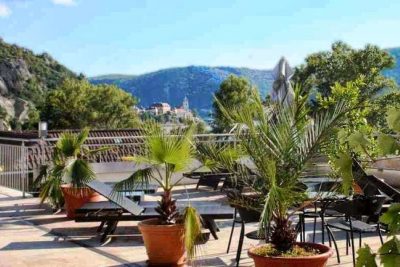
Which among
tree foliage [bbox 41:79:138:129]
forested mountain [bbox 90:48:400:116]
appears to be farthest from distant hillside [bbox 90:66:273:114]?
tree foliage [bbox 41:79:138:129]

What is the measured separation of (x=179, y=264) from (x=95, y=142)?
34.3ft

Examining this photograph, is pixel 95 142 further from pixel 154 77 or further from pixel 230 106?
pixel 154 77

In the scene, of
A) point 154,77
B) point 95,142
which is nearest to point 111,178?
point 95,142

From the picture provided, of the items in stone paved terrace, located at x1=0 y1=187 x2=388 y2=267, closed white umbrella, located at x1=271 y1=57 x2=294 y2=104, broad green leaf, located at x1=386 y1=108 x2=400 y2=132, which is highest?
closed white umbrella, located at x1=271 y1=57 x2=294 y2=104

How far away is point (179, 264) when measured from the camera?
5773mm

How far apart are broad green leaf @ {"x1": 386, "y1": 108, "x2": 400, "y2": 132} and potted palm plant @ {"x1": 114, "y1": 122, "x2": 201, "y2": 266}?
381 centimetres

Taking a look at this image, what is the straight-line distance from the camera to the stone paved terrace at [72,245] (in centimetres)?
606

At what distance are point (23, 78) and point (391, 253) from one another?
77.9m

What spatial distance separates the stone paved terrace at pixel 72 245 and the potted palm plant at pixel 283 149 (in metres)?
1.60

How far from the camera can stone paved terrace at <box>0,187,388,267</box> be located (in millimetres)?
6059

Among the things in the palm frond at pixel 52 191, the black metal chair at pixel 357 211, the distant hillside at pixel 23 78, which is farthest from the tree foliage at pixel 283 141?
Answer: the distant hillside at pixel 23 78

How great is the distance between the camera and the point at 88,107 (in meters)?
50.6

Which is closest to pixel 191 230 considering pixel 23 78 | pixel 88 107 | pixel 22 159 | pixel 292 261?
pixel 292 261

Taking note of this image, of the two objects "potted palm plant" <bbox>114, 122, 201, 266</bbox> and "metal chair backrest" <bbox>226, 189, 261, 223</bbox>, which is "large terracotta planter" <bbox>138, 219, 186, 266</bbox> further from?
"metal chair backrest" <bbox>226, 189, 261, 223</bbox>
